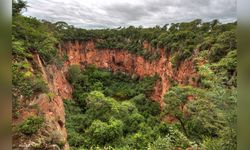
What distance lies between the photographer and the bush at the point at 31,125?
3.72 m

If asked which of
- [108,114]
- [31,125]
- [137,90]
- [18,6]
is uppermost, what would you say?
[18,6]

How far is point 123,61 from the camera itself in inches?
586

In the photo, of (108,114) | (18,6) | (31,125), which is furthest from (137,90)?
(31,125)

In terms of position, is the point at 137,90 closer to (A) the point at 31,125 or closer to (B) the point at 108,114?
(B) the point at 108,114

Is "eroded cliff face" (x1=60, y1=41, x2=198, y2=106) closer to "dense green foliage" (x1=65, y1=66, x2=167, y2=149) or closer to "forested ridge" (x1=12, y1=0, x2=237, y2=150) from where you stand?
"forested ridge" (x1=12, y1=0, x2=237, y2=150)

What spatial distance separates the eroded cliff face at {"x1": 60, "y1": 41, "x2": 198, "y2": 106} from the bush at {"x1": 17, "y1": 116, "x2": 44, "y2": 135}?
723 centimetres

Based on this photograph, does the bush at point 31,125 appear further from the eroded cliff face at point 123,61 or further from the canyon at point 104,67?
the eroded cliff face at point 123,61

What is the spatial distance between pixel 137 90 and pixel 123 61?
289 cm

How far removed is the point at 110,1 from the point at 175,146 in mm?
8071

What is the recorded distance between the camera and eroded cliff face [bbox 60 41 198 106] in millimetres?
11742

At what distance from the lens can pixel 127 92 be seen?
11688 millimetres

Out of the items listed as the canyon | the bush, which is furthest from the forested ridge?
the canyon
